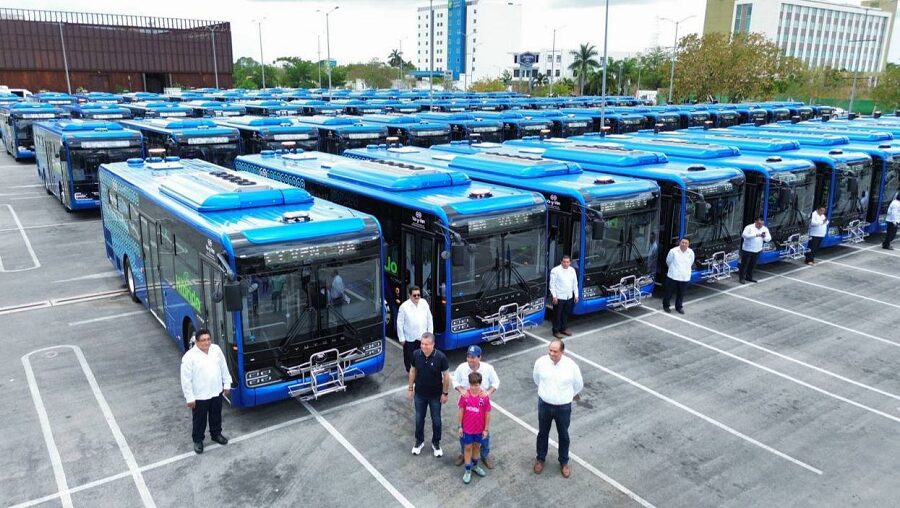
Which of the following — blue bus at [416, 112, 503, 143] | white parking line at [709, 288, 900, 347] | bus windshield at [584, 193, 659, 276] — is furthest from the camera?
blue bus at [416, 112, 503, 143]

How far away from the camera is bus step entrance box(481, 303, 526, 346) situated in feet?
38.3

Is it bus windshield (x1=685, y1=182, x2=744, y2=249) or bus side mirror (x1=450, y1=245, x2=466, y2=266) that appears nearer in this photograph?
bus side mirror (x1=450, y1=245, x2=466, y2=266)

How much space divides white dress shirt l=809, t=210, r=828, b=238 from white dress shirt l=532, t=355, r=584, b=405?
13330mm

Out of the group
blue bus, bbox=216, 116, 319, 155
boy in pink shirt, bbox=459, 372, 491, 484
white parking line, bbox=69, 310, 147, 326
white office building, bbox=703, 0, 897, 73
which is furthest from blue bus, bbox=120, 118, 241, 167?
white office building, bbox=703, 0, 897, 73

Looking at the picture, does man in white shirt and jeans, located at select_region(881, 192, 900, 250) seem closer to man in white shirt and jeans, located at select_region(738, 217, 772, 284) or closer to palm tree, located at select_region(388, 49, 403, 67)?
man in white shirt and jeans, located at select_region(738, 217, 772, 284)

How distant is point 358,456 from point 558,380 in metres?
2.94

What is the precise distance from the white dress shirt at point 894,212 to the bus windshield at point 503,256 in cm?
1398

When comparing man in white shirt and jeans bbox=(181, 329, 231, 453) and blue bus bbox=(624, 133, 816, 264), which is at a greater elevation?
blue bus bbox=(624, 133, 816, 264)

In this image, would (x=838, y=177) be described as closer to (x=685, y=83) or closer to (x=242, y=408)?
(x=242, y=408)

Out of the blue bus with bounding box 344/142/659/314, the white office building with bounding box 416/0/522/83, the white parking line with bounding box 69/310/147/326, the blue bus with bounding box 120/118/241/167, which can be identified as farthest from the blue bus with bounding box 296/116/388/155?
the white office building with bounding box 416/0/522/83

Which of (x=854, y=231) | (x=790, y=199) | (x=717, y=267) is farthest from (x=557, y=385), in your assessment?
(x=854, y=231)

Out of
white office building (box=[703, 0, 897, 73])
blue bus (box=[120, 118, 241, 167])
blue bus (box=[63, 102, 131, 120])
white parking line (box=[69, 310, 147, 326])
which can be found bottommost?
white parking line (box=[69, 310, 147, 326])

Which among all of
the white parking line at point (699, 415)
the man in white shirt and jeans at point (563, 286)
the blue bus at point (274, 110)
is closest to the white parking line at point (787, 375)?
the man in white shirt and jeans at point (563, 286)

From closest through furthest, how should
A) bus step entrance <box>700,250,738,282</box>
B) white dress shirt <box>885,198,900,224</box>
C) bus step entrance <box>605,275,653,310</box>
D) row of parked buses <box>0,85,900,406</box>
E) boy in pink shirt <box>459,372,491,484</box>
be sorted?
boy in pink shirt <box>459,372,491,484</box>
row of parked buses <box>0,85,900,406</box>
bus step entrance <box>605,275,653,310</box>
bus step entrance <box>700,250,738,282</box>
white dress shirt <box>885,198,900,224</box>
